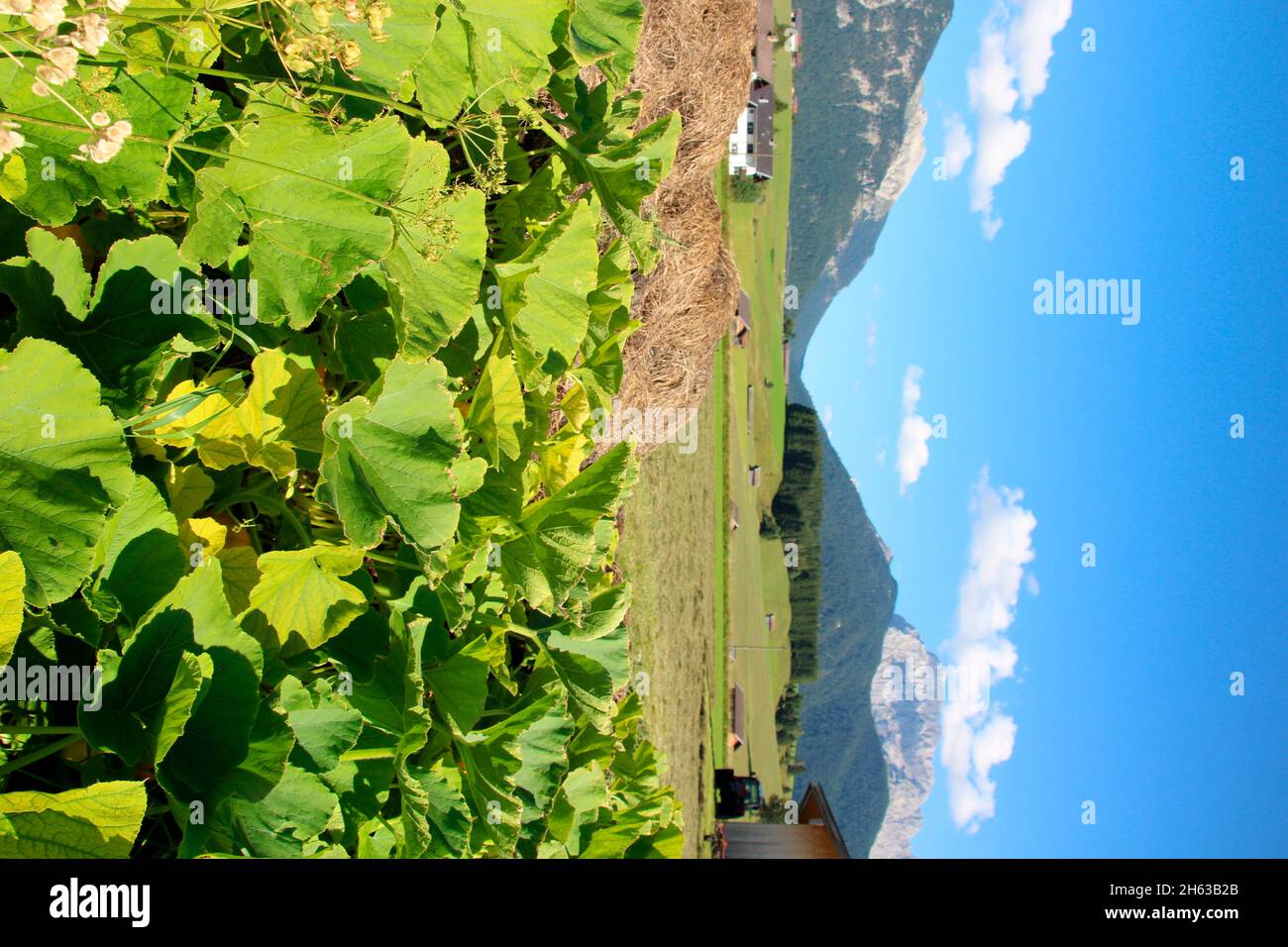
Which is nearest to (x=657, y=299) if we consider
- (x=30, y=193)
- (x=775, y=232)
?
(x=30, y=193)

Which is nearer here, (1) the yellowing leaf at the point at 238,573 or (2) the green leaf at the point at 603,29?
(1) the yellowing leaf at the point at 238,573

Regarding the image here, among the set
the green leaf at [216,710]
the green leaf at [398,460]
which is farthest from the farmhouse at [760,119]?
the green leaf at [216,710]

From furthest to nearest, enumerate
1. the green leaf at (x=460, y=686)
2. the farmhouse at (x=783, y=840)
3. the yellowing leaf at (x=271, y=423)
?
the farmhouse at (x=783, y=840) → the green leaf at (x=460, y=686) → the yellowing leaf at (x=271, y=423)

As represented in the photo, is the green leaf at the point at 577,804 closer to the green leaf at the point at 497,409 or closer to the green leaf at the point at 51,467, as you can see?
→ the green leaf at the point at 497,409

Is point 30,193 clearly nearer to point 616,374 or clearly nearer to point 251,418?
point 251,418

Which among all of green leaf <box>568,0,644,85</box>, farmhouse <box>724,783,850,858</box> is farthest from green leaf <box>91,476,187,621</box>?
farmhouse <box>724,783,850,858</box>

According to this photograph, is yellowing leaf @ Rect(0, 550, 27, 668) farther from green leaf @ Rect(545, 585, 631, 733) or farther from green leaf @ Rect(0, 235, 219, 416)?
green leaf @ Rect(545, 585, 631, 733)

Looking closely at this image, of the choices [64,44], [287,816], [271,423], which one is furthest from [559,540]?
[64,44]
